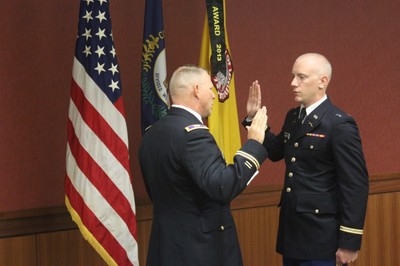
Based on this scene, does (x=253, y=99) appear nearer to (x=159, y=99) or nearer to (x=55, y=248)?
(x=159, y=99)

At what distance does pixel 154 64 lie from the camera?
3.57 metres

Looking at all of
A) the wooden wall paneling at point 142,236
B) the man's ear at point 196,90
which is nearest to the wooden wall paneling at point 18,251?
the wooden wall paneling at point 142,236

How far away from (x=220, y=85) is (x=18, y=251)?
1.38 m

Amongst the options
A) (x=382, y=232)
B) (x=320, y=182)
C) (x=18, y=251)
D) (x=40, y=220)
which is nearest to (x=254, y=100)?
(x=320, y=182)

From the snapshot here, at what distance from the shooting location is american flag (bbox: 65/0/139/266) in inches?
131

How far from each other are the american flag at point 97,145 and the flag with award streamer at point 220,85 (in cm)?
55

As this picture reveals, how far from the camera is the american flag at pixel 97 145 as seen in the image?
131 inches

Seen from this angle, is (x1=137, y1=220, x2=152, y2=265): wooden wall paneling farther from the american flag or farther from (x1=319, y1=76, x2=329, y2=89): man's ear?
(x1=319, y1=76, x2=329, y2=89): man's ear

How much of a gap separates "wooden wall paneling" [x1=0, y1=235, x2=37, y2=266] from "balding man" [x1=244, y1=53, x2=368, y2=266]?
139cm

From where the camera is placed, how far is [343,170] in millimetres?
2770

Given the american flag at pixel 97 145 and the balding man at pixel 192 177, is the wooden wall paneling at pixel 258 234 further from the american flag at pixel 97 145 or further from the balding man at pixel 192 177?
the balding man at pixel 192 177

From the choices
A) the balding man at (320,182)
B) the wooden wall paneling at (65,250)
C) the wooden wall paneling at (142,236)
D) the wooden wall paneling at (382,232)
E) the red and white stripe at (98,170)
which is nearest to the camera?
the balding man at (320,182)

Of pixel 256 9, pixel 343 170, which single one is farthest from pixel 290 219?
pixel 256 9

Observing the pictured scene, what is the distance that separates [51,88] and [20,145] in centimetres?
34
